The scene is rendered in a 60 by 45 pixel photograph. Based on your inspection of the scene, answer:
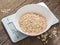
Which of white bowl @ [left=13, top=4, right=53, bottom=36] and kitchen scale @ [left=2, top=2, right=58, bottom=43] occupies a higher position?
white bowl @ [left=13, top=4, right=53, bottom=36]

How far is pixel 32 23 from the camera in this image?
102 centimetres

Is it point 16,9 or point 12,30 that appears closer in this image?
point 12,30

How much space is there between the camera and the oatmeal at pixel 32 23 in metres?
1.00

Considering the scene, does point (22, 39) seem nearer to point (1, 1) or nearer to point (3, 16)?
point (3, 16)

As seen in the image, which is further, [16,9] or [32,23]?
[16,9]

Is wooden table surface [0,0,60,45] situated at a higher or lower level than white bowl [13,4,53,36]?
lower

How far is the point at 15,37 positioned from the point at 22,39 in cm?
4

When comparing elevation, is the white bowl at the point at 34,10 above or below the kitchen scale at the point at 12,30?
above

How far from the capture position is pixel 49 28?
1.06 m

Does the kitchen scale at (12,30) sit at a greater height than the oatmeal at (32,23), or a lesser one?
lesser

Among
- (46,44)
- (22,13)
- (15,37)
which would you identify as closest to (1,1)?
(22,13)

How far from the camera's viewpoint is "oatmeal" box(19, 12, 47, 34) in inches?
39.2

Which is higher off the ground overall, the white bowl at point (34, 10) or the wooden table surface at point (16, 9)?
the white bowl at point (34, 10)

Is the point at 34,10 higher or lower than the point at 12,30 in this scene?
higher
